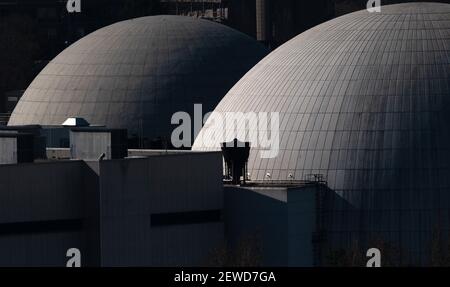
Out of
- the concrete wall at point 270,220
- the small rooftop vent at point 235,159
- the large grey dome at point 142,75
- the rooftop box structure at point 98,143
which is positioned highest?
the large grey dome at point 142,75

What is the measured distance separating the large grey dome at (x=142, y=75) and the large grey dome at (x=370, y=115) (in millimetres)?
31139

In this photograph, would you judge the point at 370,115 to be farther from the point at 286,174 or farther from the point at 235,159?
the point at 235,159

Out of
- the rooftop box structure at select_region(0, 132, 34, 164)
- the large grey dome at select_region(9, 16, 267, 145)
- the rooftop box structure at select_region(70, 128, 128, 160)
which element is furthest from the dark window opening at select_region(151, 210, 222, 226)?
→ the large grey dome at select_region(9, 16, 267, 145)

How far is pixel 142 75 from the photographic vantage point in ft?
466

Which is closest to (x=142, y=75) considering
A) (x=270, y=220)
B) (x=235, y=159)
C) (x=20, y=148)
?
(x=235, y=159)

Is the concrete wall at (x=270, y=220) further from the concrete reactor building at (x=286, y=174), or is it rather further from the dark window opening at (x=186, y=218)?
the dark window opening at (x=186, y=218)

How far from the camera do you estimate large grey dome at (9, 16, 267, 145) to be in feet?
463

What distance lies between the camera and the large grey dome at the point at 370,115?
10138 cm

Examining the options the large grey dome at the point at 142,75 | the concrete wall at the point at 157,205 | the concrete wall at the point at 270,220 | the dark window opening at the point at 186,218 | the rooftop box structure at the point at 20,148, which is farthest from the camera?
the large grey dome at the point at 142,75

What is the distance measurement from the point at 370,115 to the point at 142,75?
39868mm

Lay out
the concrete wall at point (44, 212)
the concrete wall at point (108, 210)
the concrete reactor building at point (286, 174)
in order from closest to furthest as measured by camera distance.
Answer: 1. the concrete wall at point (44, 212)
2. the concrete wall at point (108, 210)
3. the concrete reactor building at point (286, 174)

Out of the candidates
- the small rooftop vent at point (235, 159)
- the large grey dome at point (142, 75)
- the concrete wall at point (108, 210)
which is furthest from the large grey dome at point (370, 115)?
the large grey dome at point (142, 75)
